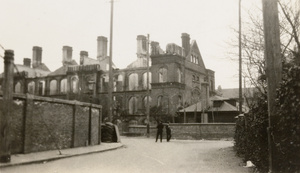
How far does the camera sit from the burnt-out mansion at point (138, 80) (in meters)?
40.9

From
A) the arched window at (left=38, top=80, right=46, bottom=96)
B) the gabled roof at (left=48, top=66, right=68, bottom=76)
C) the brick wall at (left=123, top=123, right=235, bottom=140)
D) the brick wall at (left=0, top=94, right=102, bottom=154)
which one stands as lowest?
the brick wall at (left=123, top=123, right=235, bottom=140)

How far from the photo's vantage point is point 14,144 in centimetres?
1229

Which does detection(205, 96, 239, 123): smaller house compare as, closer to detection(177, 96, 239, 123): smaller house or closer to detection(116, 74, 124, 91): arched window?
detection(177, 96, 239, 123): smaller house

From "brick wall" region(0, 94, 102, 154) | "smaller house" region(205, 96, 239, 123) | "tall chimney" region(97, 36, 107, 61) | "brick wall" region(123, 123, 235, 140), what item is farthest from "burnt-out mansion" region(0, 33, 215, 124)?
"brick wall" region(0, 94, 102, 154)

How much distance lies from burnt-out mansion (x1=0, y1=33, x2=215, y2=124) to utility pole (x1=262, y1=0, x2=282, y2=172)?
29404 mm

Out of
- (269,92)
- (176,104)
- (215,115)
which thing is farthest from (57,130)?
(176,104)

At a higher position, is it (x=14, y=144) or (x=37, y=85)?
(x=37, y=85)

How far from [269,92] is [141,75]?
40.3 meters

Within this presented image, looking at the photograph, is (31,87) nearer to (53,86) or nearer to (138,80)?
(53,86)

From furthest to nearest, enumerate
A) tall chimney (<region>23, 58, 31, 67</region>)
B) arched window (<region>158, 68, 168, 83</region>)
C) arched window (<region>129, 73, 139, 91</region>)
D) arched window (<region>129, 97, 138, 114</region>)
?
tall chimney (<region>23, 58, 31, 67</region>), arched window (<region>129, 73, 139, 91</region>), arched window (<region>129, 97, 138, 114</region>), arched window (<region>158, 68, 168, 83</region>)

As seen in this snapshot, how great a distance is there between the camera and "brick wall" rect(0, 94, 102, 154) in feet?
41.5

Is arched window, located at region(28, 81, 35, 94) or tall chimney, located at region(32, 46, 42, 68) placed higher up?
tall chimney, located at region(32, 46, 42, 68)

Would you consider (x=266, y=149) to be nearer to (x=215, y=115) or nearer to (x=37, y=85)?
(x=215, y=115)

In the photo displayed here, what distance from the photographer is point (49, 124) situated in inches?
570
